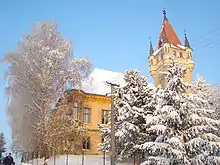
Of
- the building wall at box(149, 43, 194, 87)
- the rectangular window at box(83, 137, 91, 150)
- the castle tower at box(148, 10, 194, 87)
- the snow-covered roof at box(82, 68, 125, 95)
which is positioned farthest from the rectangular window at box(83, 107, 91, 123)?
the building wall at box(149, 43, 194, 87)

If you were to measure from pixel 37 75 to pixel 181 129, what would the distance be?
58.4 feet

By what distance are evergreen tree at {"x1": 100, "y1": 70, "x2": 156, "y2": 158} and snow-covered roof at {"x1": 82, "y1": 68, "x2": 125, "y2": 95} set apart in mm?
8895

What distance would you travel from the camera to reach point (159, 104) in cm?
1916

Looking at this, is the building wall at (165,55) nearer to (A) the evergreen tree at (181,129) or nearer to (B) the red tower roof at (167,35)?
(B) the red tower roof at (167,35)

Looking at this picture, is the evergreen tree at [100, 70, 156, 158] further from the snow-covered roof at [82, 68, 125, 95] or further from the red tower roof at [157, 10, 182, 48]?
the red tower roof at [157, 10, 182, 48]

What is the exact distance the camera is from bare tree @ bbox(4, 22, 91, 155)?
31.4 m

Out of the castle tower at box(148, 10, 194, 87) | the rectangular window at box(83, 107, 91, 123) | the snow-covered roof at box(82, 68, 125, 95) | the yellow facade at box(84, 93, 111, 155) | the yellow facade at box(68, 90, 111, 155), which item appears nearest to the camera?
the yellow facade at box(68, 90, 111, 155)

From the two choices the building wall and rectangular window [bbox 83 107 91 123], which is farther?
the building wall

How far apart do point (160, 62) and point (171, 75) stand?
49420mm

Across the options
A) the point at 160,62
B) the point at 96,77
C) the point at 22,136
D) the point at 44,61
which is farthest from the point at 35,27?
the point at 160,62

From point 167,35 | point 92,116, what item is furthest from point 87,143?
point 167,35

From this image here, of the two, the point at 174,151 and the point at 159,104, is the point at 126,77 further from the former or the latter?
the point at 174,151

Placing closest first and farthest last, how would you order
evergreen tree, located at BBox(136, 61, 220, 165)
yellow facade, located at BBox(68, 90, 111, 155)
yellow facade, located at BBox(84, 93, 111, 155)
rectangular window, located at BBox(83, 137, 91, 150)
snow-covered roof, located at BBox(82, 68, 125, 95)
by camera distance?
evergreen tree, located at BBox(136, 61, 220, 165), rectangular window, located at BBox(83, 137, 91, 150), yellow facade, located at BBox(68, 90, 111, 155), yellow facade, located at BBox(84, 93, 111, 155), snow-covered roof, located at BBox(82, 68, 125, 95)

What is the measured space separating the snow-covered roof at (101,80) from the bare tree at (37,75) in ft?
10.7
